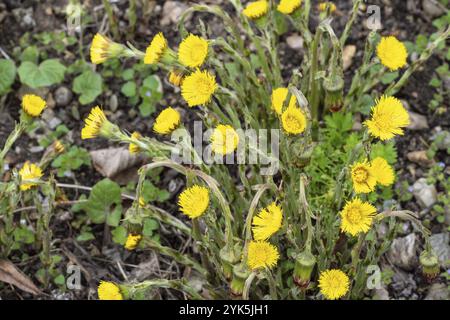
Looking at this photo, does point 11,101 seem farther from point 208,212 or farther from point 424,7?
point 424,7

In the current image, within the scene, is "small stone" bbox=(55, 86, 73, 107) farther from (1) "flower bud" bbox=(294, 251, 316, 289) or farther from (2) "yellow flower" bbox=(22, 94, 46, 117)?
(1) "flower bud" bbox=(294, 251, 316, 289)

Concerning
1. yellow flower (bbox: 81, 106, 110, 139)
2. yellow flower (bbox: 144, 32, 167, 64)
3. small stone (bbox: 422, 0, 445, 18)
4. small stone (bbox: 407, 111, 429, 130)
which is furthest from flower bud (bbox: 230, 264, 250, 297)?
small stone (bbox: 422, 0, 445, 18)

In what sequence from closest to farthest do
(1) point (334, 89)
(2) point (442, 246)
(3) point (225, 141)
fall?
(3) point (225, 141)
(1) point (334, 89)
(2) point (442, 246)

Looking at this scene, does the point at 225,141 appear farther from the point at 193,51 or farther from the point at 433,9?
the point at 433,9

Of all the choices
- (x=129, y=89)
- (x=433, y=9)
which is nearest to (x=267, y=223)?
(x=129, y=89)
